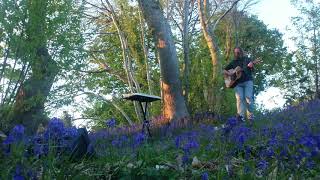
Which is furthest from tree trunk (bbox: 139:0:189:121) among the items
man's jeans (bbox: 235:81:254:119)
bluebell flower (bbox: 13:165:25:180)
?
bluebell flower (bbox: 13:165:25:180)

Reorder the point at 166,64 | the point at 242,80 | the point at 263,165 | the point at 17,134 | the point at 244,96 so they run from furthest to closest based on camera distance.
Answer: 1. the point at 166,64
2. the point at 244,96
3. the point at 242,80
4. the point at 263,165
5. the point at 17,134

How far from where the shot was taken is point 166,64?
12.3 meters

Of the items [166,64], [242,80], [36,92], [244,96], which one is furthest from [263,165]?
[166,64]

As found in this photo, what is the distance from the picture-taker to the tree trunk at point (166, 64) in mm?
12266

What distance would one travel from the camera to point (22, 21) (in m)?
5.91

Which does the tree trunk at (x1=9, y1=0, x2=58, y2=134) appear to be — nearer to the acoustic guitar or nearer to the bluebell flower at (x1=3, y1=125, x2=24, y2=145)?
the bluebell flower at (x1=3, y1=125, x2=24, y2=145)

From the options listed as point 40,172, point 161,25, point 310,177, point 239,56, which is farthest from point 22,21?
point 161,25

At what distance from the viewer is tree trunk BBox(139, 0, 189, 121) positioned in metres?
12.3

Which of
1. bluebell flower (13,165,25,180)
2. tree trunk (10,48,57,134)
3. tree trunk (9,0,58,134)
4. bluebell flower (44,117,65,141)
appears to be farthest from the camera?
tree trunk (10,48,57,134)

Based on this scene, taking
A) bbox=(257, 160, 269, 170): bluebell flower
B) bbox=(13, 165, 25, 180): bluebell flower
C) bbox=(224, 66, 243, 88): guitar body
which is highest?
bbox=(224, 66, 243, 88): guitar body

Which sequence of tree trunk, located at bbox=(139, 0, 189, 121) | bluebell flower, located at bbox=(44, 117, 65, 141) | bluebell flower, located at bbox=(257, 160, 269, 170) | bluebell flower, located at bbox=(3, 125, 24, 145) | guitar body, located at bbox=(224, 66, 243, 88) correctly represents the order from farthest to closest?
tree trunk, located at bbox=(139, 0, 189, 121), guitar body, located at bbox=(224, 66, 243, 88), bluebell flower, located at bbox=(257, 160, 269, 170), bluebell flower, located at bbox=(44, 117, 65, 141), bluebell flower, located at bbox=(3, 125, 24, 145)

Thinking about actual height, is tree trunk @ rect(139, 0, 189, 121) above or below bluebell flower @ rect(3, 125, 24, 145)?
above

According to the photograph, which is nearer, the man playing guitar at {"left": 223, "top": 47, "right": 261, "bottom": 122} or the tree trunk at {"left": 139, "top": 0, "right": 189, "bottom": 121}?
the man playing guitar at {"left": 223, "top": 47, "right": 261, "bottom": 122}

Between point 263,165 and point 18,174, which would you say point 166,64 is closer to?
point 263,165
